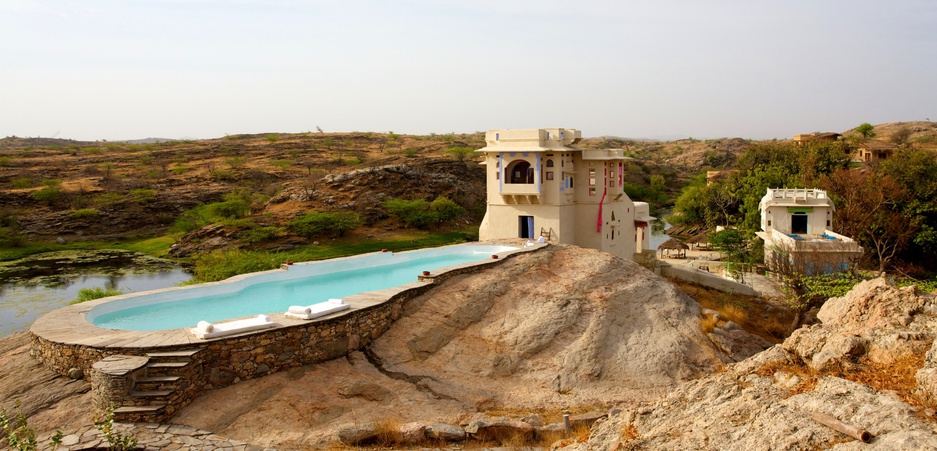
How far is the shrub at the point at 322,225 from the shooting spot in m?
37.5

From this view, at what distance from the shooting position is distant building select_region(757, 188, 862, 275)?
23922 millimetres

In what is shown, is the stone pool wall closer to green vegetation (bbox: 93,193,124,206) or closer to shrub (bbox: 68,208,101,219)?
shrub (bbox: 68,208,101,219)

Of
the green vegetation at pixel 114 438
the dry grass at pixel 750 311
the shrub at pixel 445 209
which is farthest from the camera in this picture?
the shrub at pixel 445 209

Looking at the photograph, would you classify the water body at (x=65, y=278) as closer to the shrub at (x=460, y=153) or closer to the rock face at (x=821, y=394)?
the rock face at (x=821, y=394)

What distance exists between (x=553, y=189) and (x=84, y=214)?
34372mm

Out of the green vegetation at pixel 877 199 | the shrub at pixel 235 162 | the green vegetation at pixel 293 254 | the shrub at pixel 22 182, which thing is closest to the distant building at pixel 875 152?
the green vegetation at pixel 877 199

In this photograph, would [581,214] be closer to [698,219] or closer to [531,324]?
[531,324]

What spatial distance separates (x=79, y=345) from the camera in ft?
32.6

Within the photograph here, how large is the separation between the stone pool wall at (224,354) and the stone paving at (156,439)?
9.9 inches

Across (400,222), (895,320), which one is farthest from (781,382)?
(400,222)

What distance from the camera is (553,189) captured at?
2345 centimetres

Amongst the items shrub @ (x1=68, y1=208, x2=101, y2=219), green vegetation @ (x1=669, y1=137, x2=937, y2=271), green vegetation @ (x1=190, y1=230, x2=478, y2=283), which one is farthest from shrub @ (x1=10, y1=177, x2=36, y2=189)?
green vegetation @ (x1=669, y1=137, x2=937, y2=271)

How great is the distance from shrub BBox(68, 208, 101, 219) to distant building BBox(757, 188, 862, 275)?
132 feet

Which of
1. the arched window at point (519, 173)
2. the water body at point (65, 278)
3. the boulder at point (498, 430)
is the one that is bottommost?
the water body at point (65, 278)
